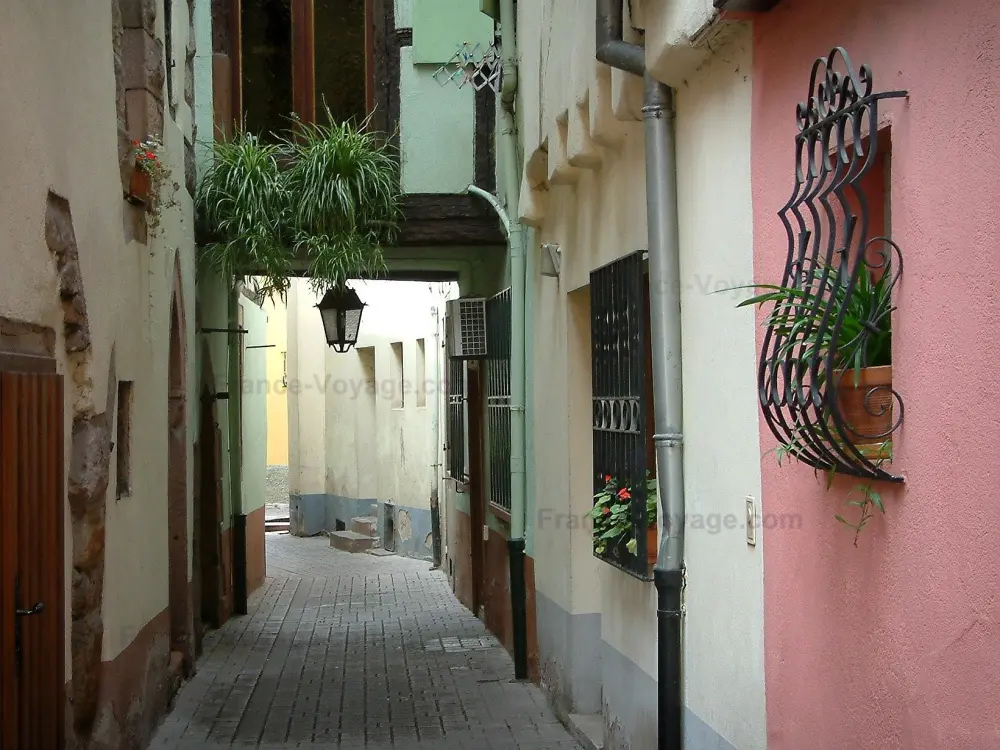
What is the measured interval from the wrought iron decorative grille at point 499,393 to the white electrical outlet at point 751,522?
5.88 meters

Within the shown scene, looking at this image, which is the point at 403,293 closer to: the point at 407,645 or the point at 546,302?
the point at 407,645

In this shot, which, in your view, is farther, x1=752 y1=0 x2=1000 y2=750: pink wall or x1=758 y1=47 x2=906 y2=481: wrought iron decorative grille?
x1=758 y1=47 x2=906 y2=481: wrought iron decorative grille

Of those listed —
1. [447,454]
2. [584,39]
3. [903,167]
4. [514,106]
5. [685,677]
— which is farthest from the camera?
[447,454]

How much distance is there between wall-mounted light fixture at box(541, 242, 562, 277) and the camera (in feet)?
27.2

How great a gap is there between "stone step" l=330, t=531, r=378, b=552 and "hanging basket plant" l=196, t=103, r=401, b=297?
32.4 feet

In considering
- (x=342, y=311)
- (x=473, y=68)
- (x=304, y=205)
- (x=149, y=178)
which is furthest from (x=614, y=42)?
(x=342, y=311)

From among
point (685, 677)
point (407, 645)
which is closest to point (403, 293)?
point (407, 645)

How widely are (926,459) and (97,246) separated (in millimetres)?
4738

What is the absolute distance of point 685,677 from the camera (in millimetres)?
5414

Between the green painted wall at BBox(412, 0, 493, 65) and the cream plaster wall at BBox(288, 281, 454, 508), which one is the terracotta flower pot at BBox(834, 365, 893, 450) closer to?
the green painted wall at BBox(412, 0, 493, 65)

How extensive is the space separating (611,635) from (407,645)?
4.89 m

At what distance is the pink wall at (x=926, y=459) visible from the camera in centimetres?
286

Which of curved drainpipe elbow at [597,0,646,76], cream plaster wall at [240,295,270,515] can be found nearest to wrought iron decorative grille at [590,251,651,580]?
curved drainpipe elbow at [597,0,646,76]

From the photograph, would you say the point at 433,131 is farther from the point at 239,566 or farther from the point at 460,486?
the point at 239,566
